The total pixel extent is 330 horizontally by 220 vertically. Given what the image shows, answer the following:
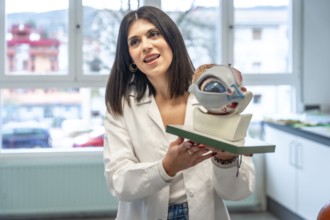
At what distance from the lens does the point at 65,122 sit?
363 centimetres

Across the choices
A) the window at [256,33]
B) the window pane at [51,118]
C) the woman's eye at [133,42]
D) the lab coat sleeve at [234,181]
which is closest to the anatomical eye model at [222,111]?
the lab coat sleeve at [234,181]

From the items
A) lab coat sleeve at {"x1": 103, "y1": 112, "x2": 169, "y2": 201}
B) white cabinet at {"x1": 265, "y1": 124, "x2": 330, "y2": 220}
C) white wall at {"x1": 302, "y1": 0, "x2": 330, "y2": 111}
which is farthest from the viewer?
white wall at {"x1": 302, "y1": 0, "x2": 330, "y2": 111}

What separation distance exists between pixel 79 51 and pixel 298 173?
6.61ft

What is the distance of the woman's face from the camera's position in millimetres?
1210

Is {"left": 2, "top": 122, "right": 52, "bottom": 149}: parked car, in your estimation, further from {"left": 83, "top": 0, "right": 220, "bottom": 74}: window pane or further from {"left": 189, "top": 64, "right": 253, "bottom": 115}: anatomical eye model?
{"left": 189, "top": 64, "right": 253, "bottom": 115}: anatomical eye model

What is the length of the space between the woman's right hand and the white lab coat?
33 millimetres

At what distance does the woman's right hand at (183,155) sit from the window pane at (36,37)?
266 cm

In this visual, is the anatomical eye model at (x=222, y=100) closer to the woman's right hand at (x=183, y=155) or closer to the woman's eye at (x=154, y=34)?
the woman's right hand at (x=183, y=155)

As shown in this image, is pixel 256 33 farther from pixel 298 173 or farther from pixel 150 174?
pixel 150 174

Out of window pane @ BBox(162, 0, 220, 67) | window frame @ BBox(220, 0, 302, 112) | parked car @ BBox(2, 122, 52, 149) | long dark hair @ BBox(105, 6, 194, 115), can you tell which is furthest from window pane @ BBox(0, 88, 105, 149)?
long dark hair @ BBox(105, 6, 194, 115)

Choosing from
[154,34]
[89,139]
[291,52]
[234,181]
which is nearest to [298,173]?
[291,52]

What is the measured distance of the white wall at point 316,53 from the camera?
12.1 feet

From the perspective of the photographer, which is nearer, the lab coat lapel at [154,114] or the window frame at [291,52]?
the lab coat lapel at [154,114]

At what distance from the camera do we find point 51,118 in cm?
362
